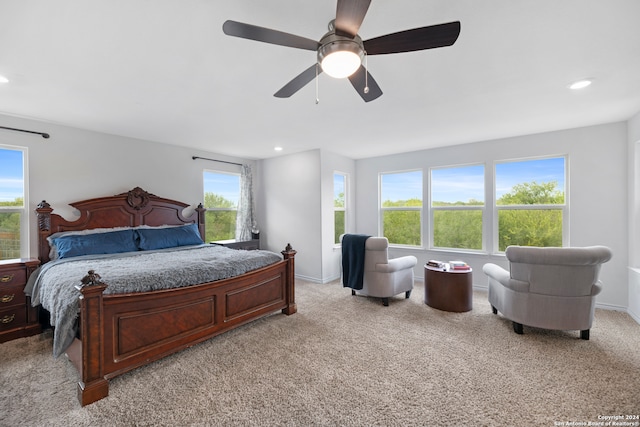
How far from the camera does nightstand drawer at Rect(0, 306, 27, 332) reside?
2805 mm

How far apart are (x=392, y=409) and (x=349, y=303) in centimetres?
203

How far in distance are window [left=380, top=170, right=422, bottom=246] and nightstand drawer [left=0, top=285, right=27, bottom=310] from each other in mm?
5297

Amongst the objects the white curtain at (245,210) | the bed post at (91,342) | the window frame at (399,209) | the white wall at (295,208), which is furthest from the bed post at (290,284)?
the window frame at (399,209)

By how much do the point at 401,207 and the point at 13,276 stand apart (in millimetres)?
5542

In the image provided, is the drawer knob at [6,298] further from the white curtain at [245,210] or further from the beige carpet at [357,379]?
the white curtain at [245,210]

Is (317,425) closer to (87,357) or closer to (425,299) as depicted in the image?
(87,357)

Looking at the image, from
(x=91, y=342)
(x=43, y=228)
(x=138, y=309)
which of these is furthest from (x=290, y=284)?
(x=43, y=228)

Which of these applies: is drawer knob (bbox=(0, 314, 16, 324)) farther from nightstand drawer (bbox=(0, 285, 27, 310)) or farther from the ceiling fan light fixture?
the ceiling fan light fixture

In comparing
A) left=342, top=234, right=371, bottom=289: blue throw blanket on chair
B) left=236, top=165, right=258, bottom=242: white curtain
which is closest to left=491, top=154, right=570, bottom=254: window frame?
left=342, top=234, right=371, bottom=289: blue throw blanket on chair

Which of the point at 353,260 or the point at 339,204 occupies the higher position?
the point at 339,204

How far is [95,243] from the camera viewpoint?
336 cm

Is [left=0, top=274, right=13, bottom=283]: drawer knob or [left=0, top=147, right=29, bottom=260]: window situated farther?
[left=0, top=147, right=29, bottom=260]: window

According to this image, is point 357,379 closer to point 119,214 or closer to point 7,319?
point 7,319

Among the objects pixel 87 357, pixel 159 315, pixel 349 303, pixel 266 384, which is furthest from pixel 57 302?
pixel 349 303
